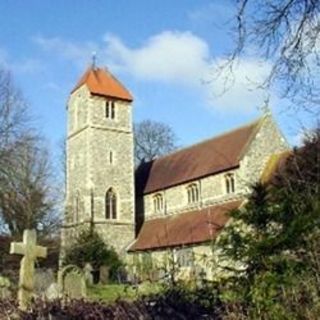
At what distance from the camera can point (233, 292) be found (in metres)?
6.72

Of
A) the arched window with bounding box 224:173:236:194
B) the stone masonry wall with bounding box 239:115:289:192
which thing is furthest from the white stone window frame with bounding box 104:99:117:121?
the stone masonry wall with bounding box 239:115:289:192

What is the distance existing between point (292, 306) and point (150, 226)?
39749 millimetres

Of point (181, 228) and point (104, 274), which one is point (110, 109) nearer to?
point (181, 228)

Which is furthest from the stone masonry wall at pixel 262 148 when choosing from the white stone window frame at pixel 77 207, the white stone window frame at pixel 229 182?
the white stone window frame at pixel 77 207

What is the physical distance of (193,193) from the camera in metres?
42.2

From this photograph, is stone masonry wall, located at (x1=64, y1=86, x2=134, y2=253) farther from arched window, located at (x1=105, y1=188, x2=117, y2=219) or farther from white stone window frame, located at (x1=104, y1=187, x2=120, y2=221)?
arched window, located at (x1=105, y1=188, x2=117, y2=219)

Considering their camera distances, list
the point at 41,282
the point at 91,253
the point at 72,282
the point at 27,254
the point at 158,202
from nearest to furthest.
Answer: the point at 27,254 → the point at 72,282 → the point at 41,282 → the point at 91,253 → the point at 158,202

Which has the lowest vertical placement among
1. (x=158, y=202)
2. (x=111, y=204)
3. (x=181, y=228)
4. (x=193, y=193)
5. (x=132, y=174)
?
(x=181, y=228)

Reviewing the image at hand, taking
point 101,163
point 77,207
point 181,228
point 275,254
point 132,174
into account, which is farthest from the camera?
point 132,174

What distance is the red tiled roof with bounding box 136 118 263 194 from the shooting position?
3962cm

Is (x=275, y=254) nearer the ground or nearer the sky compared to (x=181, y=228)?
nearer the ground

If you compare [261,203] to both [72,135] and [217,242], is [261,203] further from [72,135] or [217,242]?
[72,135]

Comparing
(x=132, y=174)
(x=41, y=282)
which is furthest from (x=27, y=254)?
(x=132, y=174)

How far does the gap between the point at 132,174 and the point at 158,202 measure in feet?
9.33
